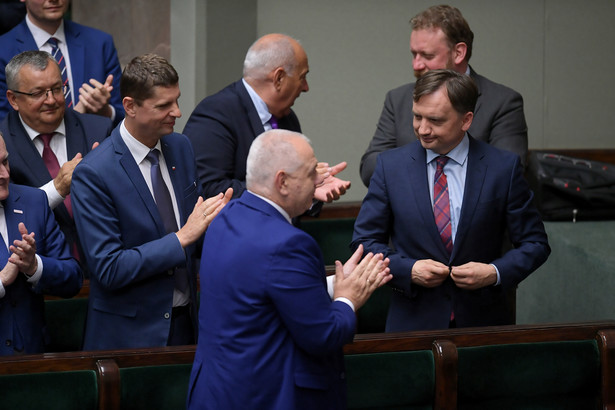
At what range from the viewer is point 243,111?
11.6 feet

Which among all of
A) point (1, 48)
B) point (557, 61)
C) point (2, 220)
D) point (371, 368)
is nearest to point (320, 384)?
point (371, 368)

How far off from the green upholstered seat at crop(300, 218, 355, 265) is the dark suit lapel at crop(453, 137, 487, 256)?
1.56m

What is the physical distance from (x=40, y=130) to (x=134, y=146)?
26.2 inches

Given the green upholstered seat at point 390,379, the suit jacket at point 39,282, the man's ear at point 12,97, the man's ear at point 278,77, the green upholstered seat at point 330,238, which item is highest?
the man's ear at point 278,77

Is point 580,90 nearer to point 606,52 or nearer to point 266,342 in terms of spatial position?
point 606,52

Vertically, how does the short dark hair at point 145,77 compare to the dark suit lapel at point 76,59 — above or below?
above

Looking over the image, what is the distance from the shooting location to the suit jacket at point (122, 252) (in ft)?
8.63

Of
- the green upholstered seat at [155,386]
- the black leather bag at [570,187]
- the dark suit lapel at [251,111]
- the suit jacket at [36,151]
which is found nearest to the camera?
the green upholstered seat at [155,386]

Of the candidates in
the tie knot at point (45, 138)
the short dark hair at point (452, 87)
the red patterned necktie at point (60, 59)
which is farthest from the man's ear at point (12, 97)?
the short dark hair at point (452, 87)

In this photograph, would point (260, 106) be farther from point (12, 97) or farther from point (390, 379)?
point (390, 379)

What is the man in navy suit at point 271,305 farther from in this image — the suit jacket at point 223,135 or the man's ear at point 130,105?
the suit jacket at point 223,135

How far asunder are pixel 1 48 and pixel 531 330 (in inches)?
96.5

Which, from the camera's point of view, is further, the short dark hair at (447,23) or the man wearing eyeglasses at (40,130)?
the short dark hair at (447,23)

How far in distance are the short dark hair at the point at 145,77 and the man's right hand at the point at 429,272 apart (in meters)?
0.94
